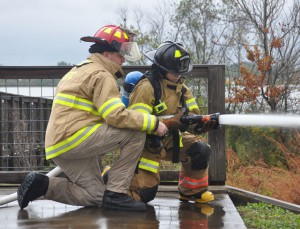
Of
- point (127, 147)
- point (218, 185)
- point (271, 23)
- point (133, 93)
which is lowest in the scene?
point (218, 185)

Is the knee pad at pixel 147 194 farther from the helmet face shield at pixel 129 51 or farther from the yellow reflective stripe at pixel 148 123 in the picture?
the helmet face shield at pixel 129 51

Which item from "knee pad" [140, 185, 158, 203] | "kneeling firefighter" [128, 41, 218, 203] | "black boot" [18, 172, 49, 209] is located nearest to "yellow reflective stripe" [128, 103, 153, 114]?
"kneeling firefighter" [128, 41, 218, 203]

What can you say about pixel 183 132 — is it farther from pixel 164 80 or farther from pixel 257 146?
pixel 257 146

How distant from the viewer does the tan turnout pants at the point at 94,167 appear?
5973 mm

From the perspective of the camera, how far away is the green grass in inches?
266

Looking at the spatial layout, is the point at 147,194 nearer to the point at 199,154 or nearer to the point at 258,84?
the point at 199,154

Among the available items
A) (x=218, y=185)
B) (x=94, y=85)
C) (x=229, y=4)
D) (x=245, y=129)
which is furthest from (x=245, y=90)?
(x=94, y=85)

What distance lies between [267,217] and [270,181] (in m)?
3.35

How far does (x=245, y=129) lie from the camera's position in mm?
15156

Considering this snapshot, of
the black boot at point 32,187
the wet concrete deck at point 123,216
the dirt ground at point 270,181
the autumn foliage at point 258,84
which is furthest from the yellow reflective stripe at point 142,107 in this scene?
the autumn foliage at point 258,84

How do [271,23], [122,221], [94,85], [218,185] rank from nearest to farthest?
1. [122,221]
2. [94,85]
3. [218,185]
4. [271,23]

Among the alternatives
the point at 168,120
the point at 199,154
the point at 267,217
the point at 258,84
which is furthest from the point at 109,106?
the point at 258,84

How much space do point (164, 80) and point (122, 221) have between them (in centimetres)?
163

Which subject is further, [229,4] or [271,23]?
[229,4]
